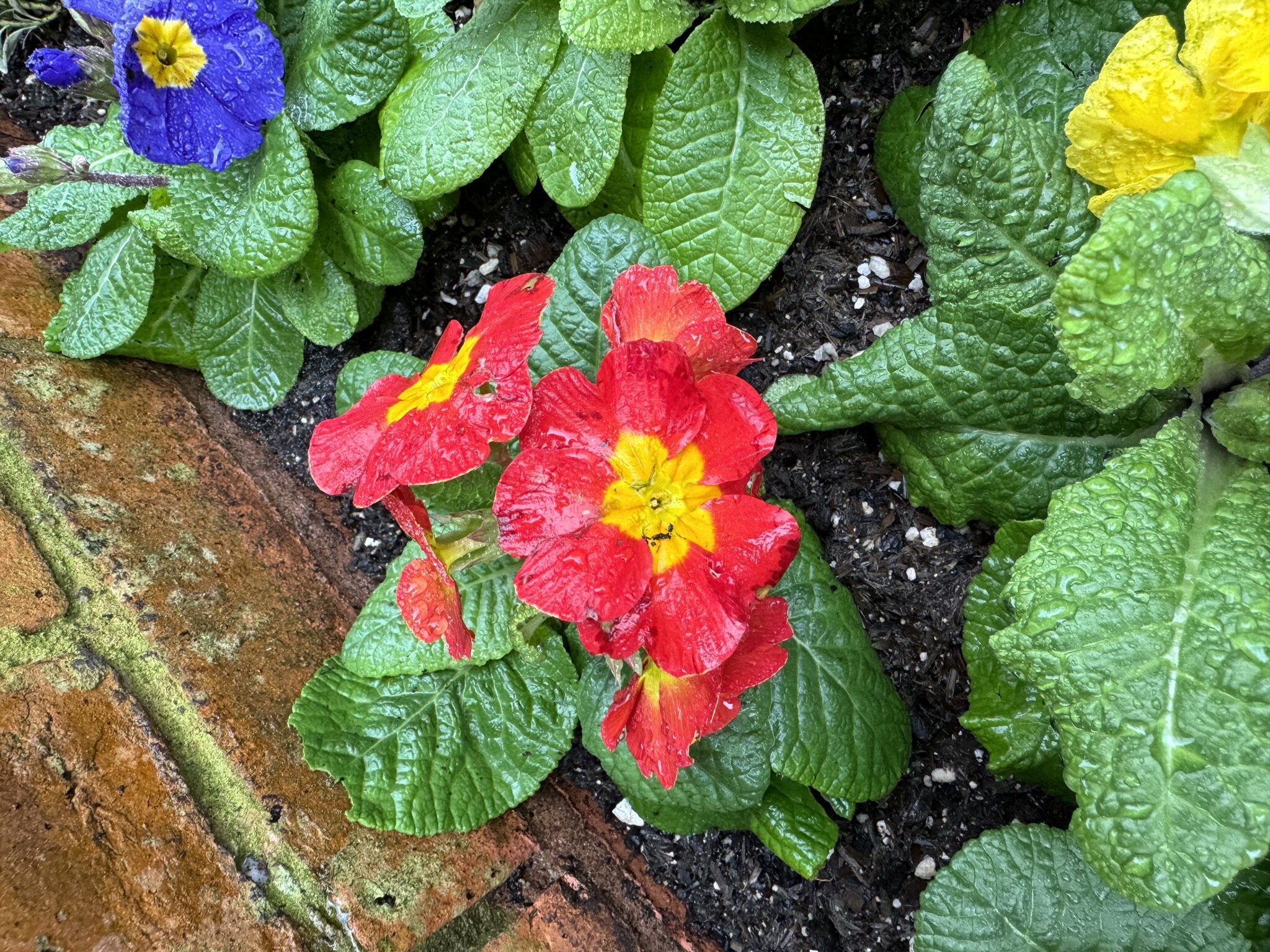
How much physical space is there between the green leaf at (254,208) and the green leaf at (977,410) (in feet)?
2.63

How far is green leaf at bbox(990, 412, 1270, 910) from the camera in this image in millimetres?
752

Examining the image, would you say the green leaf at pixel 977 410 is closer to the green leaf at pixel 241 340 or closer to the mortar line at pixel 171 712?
the mortar line at pixel 171 712

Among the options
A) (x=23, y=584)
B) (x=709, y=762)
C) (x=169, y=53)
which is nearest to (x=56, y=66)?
→ (x=169, y=53)

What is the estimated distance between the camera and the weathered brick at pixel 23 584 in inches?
47.1

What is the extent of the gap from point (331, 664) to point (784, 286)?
2.93 feet

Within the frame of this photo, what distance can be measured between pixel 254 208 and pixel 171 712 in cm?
78

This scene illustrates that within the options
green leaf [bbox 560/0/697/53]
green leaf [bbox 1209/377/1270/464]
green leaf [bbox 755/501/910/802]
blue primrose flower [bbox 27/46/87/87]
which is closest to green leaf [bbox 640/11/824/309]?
green leaf [bbox 560/0/697/53]

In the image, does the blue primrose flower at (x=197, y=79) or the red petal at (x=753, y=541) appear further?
the blue primrose flower at (x=197, y=79)

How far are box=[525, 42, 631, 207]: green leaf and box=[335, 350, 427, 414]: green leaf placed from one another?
34cm

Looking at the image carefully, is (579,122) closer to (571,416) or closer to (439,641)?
(571,416)

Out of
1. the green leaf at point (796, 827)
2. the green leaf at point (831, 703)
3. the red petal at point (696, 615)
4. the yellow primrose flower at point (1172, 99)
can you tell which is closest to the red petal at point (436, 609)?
the red petal at point (696, 615)

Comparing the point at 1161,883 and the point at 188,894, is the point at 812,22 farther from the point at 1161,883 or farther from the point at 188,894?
the point at 188,894

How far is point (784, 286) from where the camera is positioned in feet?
4.62

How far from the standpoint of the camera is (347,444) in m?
0.94
